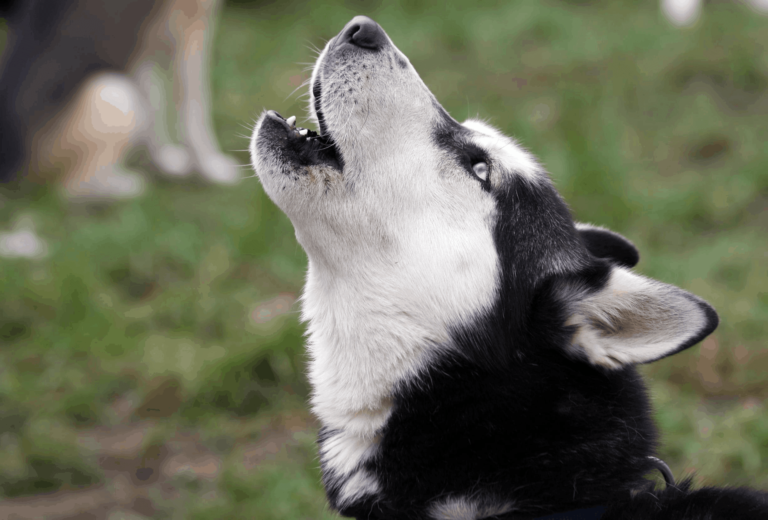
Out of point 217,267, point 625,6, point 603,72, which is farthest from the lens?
point 625,6

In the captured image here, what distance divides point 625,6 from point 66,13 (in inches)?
269

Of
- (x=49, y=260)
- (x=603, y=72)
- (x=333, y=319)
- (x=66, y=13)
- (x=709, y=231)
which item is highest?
(x=66, y=13)

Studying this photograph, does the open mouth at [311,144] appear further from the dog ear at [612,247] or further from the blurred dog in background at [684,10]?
the blurred dog in background at [684,10]

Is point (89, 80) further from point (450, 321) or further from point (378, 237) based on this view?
point (450, 321)

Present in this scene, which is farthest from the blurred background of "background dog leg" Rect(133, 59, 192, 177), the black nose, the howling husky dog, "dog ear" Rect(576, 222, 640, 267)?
the black nose

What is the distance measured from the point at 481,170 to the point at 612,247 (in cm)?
78

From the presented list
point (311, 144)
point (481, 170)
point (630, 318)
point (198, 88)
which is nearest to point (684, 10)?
point (198, 88)

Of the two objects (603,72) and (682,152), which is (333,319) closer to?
(682,152)

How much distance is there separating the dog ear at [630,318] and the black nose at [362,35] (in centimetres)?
114

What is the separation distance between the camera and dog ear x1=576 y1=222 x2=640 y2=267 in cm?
276

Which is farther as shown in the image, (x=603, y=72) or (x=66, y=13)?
(x=603, y=72)

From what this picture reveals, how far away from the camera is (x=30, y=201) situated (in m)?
6.18

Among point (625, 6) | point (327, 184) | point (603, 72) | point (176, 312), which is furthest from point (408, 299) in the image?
point (625, 6)

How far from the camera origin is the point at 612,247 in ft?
9.15
